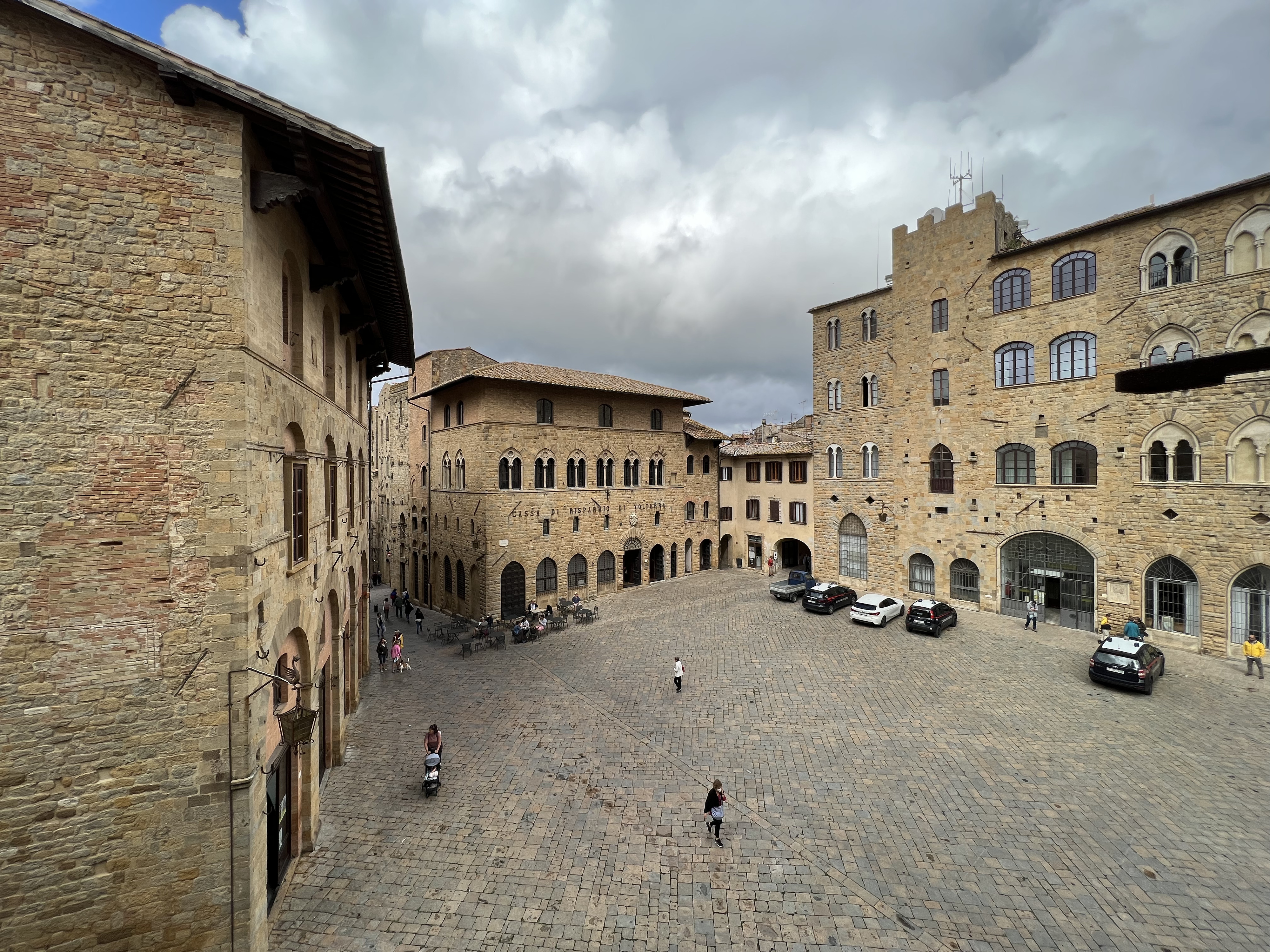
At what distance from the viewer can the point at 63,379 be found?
5.89 metres

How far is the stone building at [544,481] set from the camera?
23.7m

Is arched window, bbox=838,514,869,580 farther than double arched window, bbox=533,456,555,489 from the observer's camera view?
Yes

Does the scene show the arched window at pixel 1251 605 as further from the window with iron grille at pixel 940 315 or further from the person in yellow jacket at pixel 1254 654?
the window with iron grille at pixel 940 315

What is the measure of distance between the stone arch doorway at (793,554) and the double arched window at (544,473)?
16.5 metres

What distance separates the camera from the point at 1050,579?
2077 centimetres

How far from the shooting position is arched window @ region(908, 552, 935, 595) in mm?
24047

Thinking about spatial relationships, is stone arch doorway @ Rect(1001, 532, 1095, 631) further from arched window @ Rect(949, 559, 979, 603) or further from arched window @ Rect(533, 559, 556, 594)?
arched window @ Rect(533, 559, 556, 594)

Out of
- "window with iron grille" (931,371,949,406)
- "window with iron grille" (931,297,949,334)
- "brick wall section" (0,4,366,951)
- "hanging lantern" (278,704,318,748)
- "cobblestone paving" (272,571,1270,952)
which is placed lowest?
"cobblestone paving" (272,571,1270,952)

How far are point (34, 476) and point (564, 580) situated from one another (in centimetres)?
2101

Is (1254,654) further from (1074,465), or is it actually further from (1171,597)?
(1074,465)

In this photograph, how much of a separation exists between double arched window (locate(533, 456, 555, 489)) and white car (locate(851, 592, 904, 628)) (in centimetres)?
1487

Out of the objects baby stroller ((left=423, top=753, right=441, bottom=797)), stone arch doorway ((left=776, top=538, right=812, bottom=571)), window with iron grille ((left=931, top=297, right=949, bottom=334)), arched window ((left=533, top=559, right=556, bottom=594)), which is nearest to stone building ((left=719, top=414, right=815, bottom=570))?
stone arch doorway ((left=776, top=538, right=812, bottom=571))

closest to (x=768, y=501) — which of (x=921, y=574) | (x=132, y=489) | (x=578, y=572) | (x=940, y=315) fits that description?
(x=921, y=574)

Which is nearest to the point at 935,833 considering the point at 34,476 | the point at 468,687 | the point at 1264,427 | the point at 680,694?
the point at 680,694
